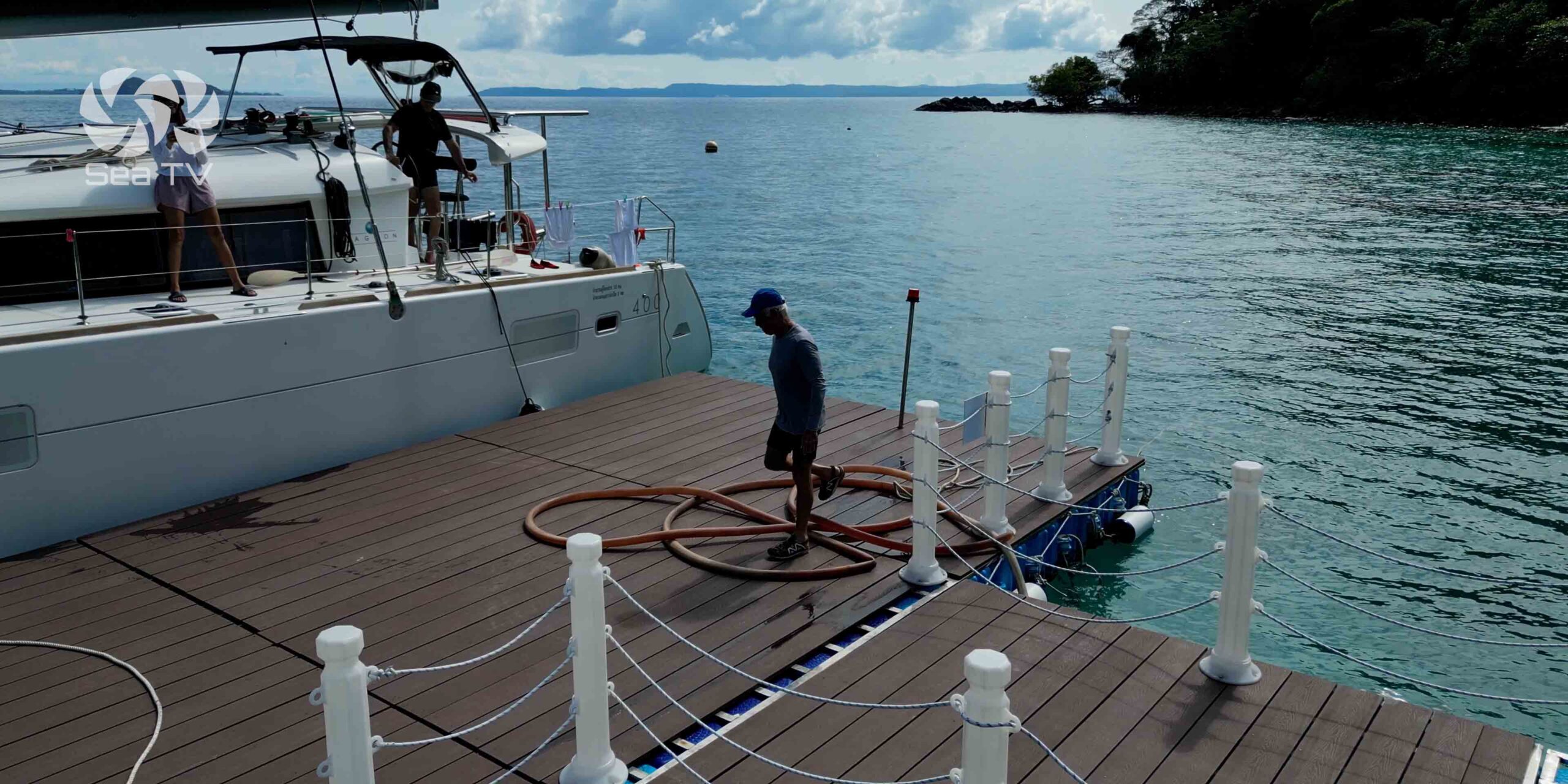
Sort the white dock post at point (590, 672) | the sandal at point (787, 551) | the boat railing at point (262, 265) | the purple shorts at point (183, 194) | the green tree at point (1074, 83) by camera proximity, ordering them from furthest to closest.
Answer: the green tree at point (1074, 83)
the purple shorts at point (183, 194)
the boat railing at point (262, 265)
the sandal at point (787, 551)
the white dock post at point (590, 672)

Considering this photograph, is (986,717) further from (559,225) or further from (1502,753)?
(559,225)

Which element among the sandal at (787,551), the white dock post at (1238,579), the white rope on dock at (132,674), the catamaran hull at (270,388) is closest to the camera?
the white rope on dock at (132,674)

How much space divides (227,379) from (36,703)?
3.74 m

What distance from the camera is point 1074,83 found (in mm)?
152000

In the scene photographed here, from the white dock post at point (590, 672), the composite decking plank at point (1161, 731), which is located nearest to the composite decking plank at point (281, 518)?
the white dock post at point (590, 672)

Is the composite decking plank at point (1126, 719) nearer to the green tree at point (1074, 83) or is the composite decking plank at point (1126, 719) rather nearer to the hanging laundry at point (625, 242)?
the hanging laundry at point (625, 242)

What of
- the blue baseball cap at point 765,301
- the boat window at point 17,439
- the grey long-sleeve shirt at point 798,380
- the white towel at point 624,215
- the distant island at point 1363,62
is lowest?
the boat window at point 17,439

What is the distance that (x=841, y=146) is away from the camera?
9500 centimetres

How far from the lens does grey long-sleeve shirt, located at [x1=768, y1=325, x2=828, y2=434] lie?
7.53m

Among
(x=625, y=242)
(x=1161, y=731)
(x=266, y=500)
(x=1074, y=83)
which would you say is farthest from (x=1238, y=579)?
(x=1074, y=83)

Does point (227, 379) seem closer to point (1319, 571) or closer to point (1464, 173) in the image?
point (1319, 571)

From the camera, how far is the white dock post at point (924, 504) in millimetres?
7289

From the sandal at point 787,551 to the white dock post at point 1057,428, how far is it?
225cm

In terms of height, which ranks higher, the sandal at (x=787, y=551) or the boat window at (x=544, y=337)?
the boat window at (x=544, y=337)
